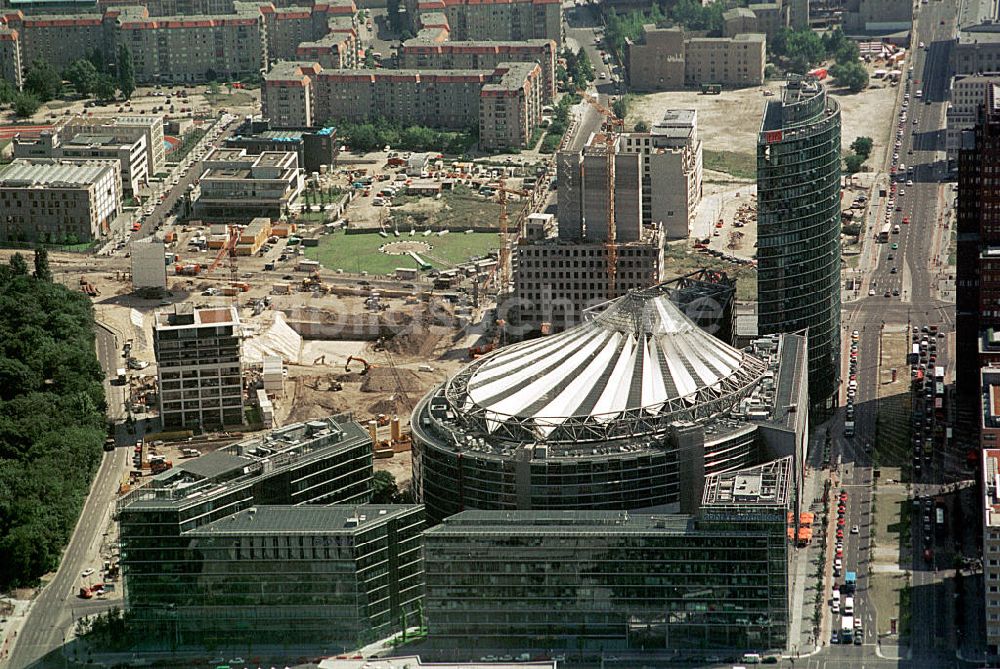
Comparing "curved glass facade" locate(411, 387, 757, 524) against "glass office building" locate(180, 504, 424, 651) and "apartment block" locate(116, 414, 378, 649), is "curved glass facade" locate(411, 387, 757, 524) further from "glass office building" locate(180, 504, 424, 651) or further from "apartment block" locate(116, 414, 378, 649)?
"glass office building" locate(180, 504, 424, 651)

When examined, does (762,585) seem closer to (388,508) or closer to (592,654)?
(592,654)

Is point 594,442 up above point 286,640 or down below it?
above

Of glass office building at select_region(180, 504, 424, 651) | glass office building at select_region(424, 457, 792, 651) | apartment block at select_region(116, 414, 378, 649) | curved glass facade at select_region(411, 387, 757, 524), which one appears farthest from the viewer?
curved glass facade at select_region(411, 387, 757, 524)

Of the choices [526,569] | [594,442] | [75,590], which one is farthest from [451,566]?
[75,590]

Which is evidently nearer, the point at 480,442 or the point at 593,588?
the point at 593,588

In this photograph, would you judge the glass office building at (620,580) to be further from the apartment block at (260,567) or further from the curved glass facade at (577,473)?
the curved glass facade at (577,473)

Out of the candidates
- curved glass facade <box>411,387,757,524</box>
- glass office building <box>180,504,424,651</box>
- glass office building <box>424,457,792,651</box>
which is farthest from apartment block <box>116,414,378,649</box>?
curved glass facade <box>411,387,757,524</box>

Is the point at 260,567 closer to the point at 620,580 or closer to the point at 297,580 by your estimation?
the point at 297,580
